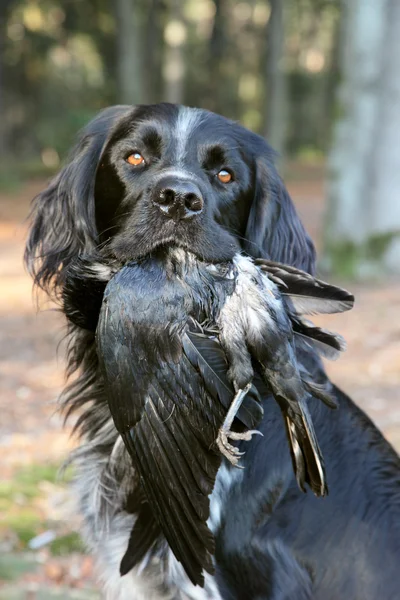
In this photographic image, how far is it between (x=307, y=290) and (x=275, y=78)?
1849 cm

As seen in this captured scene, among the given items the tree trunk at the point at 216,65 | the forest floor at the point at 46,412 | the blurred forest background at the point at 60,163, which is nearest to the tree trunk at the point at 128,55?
the blurred forest background at the point at 60,163

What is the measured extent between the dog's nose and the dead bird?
32 centimetres

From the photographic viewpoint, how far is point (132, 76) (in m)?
19.6

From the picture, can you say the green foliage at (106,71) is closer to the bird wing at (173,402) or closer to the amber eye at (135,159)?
the amber eye at (135,159)

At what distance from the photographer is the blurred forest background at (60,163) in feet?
15.1

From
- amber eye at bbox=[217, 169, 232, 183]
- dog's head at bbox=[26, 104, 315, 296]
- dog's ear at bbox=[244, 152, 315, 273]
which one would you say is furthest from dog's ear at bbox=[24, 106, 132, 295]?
dog's ear at bbox=[244, 152, 315, 273]

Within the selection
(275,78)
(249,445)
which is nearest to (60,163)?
(249,445)

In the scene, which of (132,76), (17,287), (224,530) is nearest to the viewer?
(224,530)

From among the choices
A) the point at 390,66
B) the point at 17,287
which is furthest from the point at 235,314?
the point at 17,287

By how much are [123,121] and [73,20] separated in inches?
943

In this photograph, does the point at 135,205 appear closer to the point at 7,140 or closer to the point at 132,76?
the point at 132,76

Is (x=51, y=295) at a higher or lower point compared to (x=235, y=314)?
lower

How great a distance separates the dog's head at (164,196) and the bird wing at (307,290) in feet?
0.79

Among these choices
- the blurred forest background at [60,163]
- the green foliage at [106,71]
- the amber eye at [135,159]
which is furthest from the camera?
the green foliage at [106,71]
